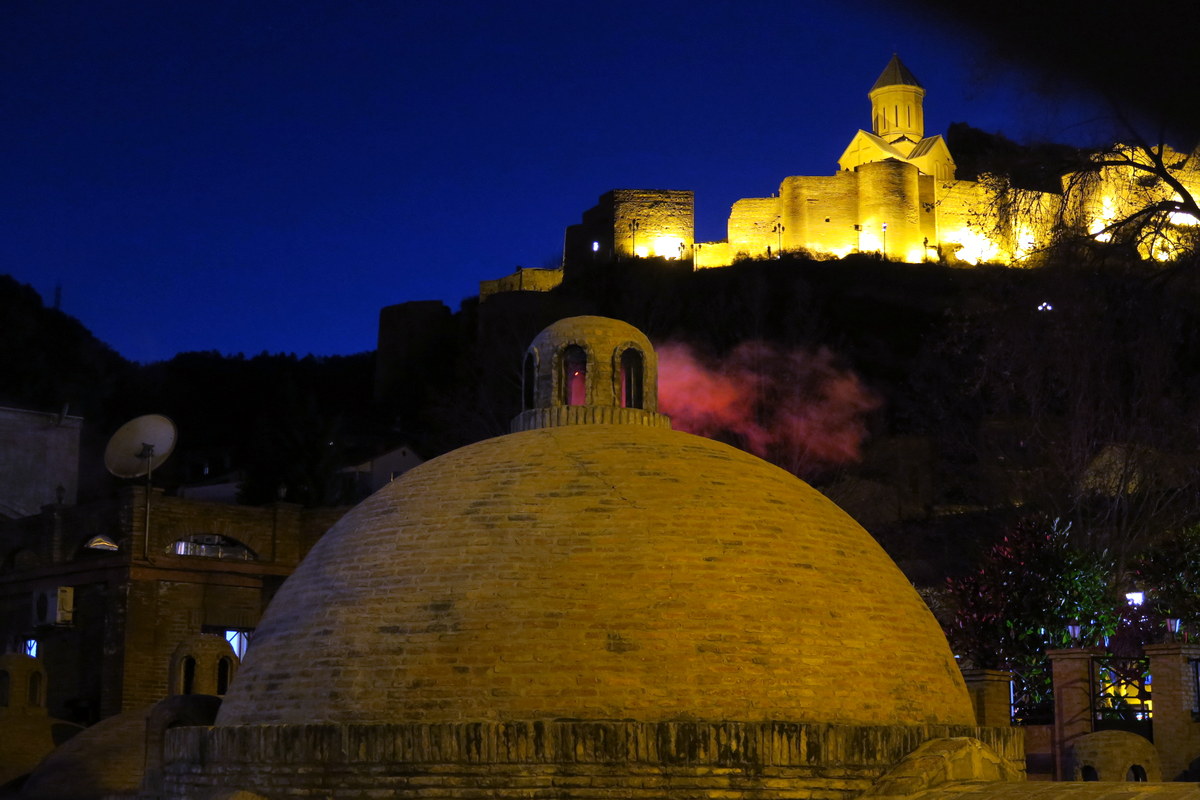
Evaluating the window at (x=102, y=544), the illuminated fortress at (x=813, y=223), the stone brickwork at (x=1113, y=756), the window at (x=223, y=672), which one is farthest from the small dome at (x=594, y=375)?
the illuminated fortress at (x=813, y=223)

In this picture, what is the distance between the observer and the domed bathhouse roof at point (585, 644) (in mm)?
9969

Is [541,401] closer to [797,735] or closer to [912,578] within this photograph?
[797,735]

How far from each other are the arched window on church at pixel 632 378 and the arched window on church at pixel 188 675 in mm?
7814

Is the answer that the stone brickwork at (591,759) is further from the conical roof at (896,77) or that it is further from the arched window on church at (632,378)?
the conical roof at (896,77)

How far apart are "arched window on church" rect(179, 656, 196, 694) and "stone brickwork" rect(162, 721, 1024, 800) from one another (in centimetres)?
872

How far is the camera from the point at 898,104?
285 feet

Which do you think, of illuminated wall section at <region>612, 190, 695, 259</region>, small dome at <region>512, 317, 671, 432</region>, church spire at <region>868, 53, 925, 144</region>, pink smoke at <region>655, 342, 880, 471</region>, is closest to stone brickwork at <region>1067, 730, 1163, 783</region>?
small dome at <region>512, 317, 671, 432</region>

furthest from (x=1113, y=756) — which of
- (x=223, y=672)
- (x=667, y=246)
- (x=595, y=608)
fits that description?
(x=667, y=246)

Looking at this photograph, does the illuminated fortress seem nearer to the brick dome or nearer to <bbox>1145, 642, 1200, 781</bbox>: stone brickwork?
<bbox>1145, 642, 1200, 781</bbox>: stone brickwork

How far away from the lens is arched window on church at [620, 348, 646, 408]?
1376cm

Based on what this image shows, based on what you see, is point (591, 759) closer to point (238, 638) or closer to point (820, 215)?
point (238, 638)

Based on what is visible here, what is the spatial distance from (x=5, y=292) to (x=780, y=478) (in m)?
69.3

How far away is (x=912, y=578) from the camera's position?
36.8 metres

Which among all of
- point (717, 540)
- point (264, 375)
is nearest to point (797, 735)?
point (717, 540)
